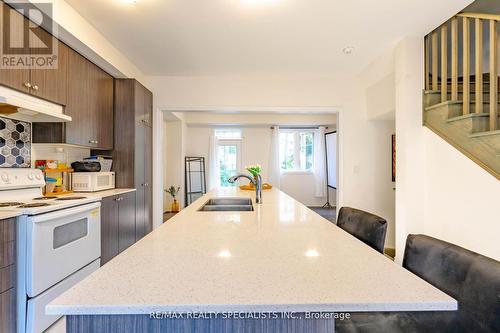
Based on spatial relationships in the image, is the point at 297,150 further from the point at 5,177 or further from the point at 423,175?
the point at 5,177

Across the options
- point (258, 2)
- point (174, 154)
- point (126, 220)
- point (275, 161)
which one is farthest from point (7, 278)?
point (275, 161)

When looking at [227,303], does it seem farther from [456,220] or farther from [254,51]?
[254,51]

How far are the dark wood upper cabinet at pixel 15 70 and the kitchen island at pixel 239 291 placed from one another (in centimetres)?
176

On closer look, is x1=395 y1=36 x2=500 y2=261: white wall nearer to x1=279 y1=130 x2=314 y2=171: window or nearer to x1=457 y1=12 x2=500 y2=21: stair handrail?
x1=457 y1=12 x2=500 y2=21: stair handrail

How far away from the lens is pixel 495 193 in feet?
6.70

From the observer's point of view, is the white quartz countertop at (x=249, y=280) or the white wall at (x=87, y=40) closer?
the white quartz countertop at (x=249, y=280)

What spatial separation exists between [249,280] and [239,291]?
2.5 inches

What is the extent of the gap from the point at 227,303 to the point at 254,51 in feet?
9.92

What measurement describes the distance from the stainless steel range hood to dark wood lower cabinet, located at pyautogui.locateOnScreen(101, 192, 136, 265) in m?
0.85

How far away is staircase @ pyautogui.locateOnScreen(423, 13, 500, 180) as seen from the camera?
216 centimetres

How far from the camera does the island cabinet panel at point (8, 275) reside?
5.16 feet

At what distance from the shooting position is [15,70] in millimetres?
1932
